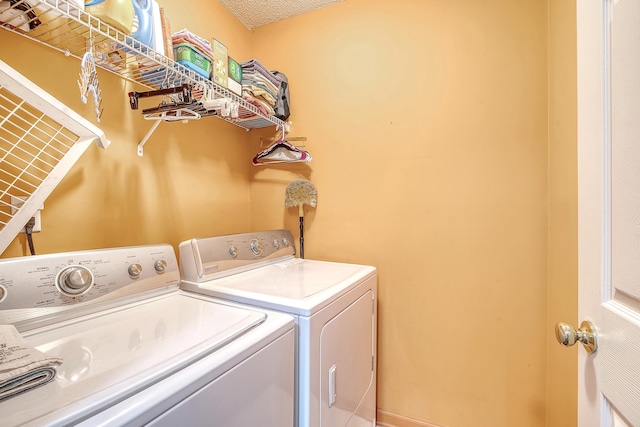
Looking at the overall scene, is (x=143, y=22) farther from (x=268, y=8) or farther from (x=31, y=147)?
(x=268, y=8)

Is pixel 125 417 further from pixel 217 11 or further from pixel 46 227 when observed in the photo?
pixel 217 11

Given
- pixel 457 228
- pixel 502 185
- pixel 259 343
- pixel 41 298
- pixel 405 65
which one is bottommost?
pixel 259 343

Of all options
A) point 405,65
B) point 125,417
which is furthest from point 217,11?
point 125,417

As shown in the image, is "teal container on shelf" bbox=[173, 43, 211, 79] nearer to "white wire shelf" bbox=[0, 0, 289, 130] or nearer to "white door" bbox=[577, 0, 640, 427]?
"white wire shelf" bbox=[0, 0, 289, 130]

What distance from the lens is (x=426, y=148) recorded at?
1.62 metres

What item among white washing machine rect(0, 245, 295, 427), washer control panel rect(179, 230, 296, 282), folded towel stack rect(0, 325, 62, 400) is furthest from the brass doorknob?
washer control panel rect(179, 230, 296, 282)

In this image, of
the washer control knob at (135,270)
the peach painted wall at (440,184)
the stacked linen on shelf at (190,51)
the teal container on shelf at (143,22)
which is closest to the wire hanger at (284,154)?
the peach painted wall at (440,184)

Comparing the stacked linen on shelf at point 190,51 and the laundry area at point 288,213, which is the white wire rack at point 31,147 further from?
the stacked linen on shelf at point 190,51

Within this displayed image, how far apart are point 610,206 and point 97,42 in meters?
1.60

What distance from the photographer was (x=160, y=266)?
106 centimetres

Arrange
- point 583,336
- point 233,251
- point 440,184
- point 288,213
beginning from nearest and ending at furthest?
point 583,336 < point 233,251 < point 440,184 < point 288,213

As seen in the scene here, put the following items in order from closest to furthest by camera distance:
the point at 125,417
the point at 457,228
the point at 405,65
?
the point at 125,417, the point at 457,228, the point at 405,65

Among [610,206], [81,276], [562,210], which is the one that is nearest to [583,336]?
[610,206]

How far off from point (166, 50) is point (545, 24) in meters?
1.82
